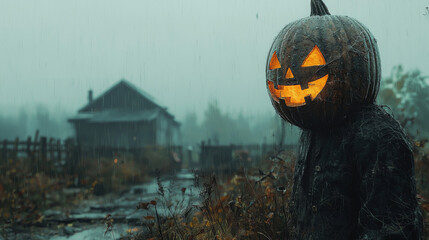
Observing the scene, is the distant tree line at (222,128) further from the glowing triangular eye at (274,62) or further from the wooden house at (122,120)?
the glowing triangular eye at (274,62)

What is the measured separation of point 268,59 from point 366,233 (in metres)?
1.48

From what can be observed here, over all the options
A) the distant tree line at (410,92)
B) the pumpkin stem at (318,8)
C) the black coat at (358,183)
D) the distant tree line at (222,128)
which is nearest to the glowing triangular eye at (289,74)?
the black coat at (358,183)

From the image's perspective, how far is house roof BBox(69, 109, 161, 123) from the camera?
26.0 metres

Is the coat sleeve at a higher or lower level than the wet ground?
higher

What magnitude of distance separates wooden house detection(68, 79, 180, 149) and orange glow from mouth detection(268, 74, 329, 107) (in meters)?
22.4

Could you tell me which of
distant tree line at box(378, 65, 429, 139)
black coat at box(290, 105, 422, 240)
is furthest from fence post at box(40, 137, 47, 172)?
distant tree line at box(378, 65, 429, 139)

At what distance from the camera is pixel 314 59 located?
240cm

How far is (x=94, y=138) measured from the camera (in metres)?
27.1

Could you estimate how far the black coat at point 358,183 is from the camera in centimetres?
210

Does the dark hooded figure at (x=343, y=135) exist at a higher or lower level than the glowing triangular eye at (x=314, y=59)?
lower

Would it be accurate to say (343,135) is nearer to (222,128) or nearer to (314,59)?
(314,59)

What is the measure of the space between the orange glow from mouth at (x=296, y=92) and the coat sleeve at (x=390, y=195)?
54 cm

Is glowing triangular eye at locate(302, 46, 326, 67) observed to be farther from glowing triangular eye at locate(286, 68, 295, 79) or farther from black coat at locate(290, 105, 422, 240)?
black coat at locate(290, 105, 422, 240)

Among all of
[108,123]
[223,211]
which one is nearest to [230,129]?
[108,123]
